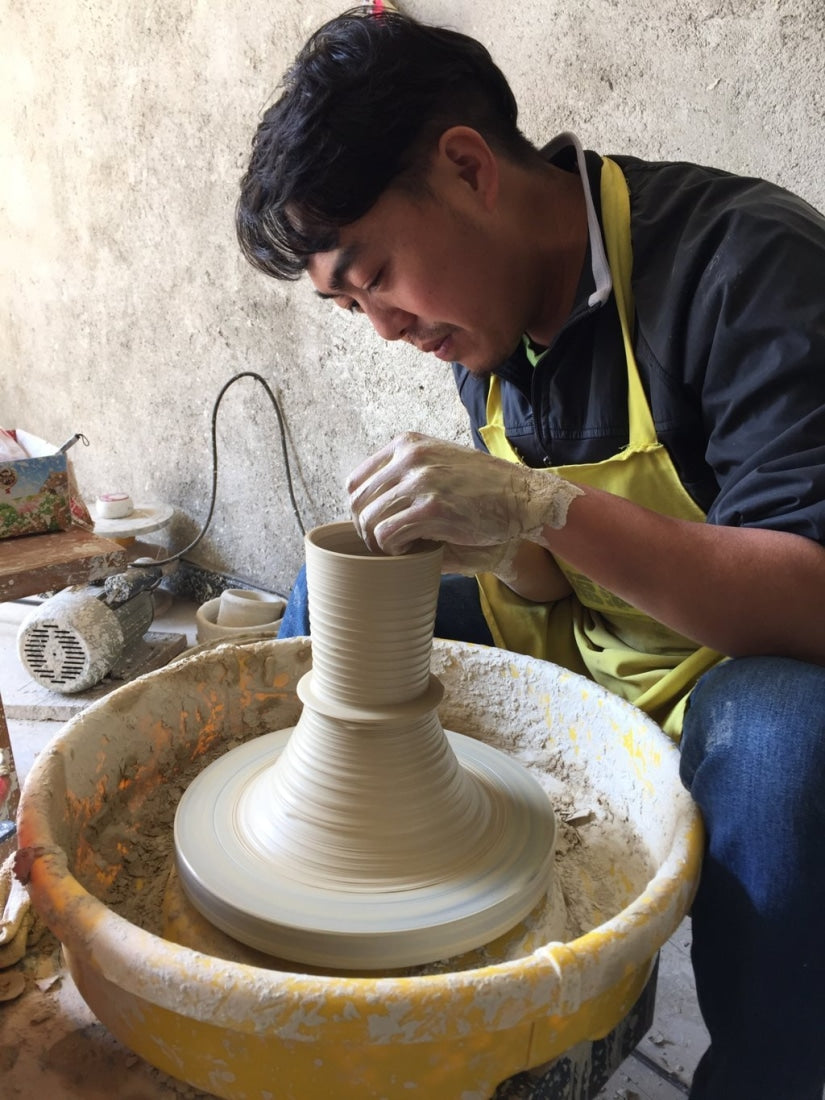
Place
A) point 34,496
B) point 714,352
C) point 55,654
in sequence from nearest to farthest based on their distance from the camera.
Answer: point 714,352 < point 34,496 < point 55,654

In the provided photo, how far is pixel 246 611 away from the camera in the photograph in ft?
8.89

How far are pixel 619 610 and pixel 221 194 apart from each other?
2.17 meters

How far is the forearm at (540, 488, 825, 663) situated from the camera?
2.89 ft

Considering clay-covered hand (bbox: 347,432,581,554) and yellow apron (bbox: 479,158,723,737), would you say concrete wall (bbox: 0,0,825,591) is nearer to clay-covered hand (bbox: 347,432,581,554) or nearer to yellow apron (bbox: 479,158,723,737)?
yellow apron (bbox: 479,158,723,737)

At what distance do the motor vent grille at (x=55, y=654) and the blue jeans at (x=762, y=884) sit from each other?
204cm

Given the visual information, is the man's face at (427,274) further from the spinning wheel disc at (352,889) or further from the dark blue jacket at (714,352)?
the spinning wheel disc at (352,889)

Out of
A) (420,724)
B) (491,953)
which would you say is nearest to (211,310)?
(420,724)

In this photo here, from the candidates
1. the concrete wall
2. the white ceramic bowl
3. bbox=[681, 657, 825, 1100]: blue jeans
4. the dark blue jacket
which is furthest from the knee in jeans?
the white ceramic bowl

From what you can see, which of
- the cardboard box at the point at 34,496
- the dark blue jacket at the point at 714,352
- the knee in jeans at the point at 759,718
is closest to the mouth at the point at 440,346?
the dark blue jacket at the point at 714,352

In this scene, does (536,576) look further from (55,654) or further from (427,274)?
(55,654)

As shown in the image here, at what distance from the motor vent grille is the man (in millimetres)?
1644

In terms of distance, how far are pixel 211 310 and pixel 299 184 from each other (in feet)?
6.68

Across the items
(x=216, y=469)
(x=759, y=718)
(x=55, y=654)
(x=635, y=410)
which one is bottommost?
(x=55, y=654)

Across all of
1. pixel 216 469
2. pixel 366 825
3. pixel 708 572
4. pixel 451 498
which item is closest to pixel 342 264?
pixel 451 498
